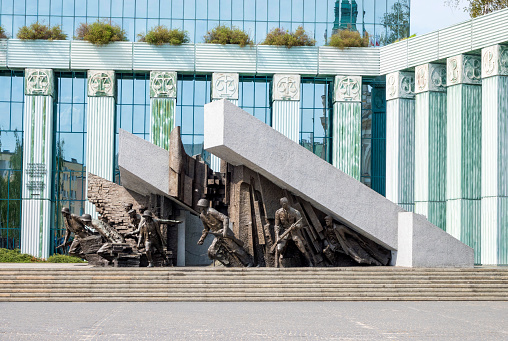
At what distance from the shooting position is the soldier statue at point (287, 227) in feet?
46.6

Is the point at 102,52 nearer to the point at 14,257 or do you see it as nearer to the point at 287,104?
the point at 287,104

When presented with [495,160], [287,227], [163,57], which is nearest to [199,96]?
[163,57]

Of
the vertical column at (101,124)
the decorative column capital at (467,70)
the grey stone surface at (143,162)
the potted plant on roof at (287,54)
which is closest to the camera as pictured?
the grey stone surface at (143,162)

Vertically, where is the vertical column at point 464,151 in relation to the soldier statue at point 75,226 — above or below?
above

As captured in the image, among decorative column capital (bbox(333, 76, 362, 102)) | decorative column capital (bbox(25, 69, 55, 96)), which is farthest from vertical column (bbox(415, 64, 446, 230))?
decorative column capital (bbox(25, 69, 55, 96))

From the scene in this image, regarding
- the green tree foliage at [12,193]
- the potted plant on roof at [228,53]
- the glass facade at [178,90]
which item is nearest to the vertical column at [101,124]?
the glass facade at [178,90]

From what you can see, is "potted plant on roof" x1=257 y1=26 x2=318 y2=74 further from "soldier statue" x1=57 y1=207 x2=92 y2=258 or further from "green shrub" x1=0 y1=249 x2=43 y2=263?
"soldier statue" x1=57 y1=207 x2=92 y2=258

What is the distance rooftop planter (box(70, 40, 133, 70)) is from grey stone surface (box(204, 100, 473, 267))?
46.7 ft

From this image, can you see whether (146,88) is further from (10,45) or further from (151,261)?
(151,261)

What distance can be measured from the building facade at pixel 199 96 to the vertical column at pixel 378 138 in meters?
0.05

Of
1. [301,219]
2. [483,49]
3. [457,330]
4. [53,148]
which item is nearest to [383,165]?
[483,49]

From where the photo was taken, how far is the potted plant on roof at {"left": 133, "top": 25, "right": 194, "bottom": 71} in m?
27.9

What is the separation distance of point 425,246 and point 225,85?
49.0ft

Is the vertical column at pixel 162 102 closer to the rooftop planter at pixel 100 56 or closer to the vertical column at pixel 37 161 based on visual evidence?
the rooftop planter at pixel 100 56
